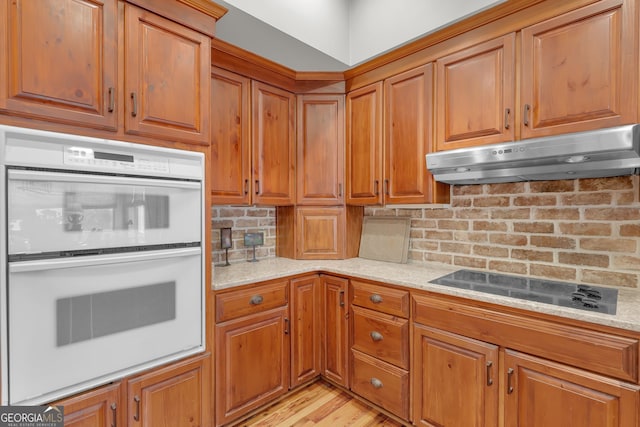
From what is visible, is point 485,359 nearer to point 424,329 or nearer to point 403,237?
point 424,329

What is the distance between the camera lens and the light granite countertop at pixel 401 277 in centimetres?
131

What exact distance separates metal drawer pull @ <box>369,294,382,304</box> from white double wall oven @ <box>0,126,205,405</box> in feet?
3.42

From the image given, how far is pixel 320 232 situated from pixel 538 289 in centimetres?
155

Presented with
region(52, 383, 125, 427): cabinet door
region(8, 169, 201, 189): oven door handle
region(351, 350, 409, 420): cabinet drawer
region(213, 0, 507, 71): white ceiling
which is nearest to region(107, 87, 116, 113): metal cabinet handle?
region(8, 169, 201, 189): oven door handle

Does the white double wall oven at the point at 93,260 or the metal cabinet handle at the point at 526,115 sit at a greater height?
the metal cabinet handle at the point at 526,115

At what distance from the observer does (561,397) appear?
Result: 4.53 feet

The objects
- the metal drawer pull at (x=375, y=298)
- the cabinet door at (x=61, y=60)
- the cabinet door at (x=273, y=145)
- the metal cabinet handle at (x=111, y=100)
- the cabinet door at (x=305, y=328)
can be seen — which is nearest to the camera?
the cabinet door at (x=61, y=60)

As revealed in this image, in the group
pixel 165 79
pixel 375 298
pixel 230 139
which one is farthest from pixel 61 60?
pixel 375 298

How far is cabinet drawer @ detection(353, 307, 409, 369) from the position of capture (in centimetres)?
194

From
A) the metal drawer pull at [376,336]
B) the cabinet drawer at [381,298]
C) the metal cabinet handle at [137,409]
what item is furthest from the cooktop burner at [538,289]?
the metal cabinet handle at [137,409]

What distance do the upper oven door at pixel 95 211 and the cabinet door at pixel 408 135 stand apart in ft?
4.47

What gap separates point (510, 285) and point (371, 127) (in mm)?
1440

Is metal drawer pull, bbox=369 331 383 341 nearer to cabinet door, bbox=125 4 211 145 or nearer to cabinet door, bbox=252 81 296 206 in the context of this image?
cabinet door, bbox=252 81 296 206

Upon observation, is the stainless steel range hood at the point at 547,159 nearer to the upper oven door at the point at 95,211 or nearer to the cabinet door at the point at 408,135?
the cabinet door at the point at 408,135
